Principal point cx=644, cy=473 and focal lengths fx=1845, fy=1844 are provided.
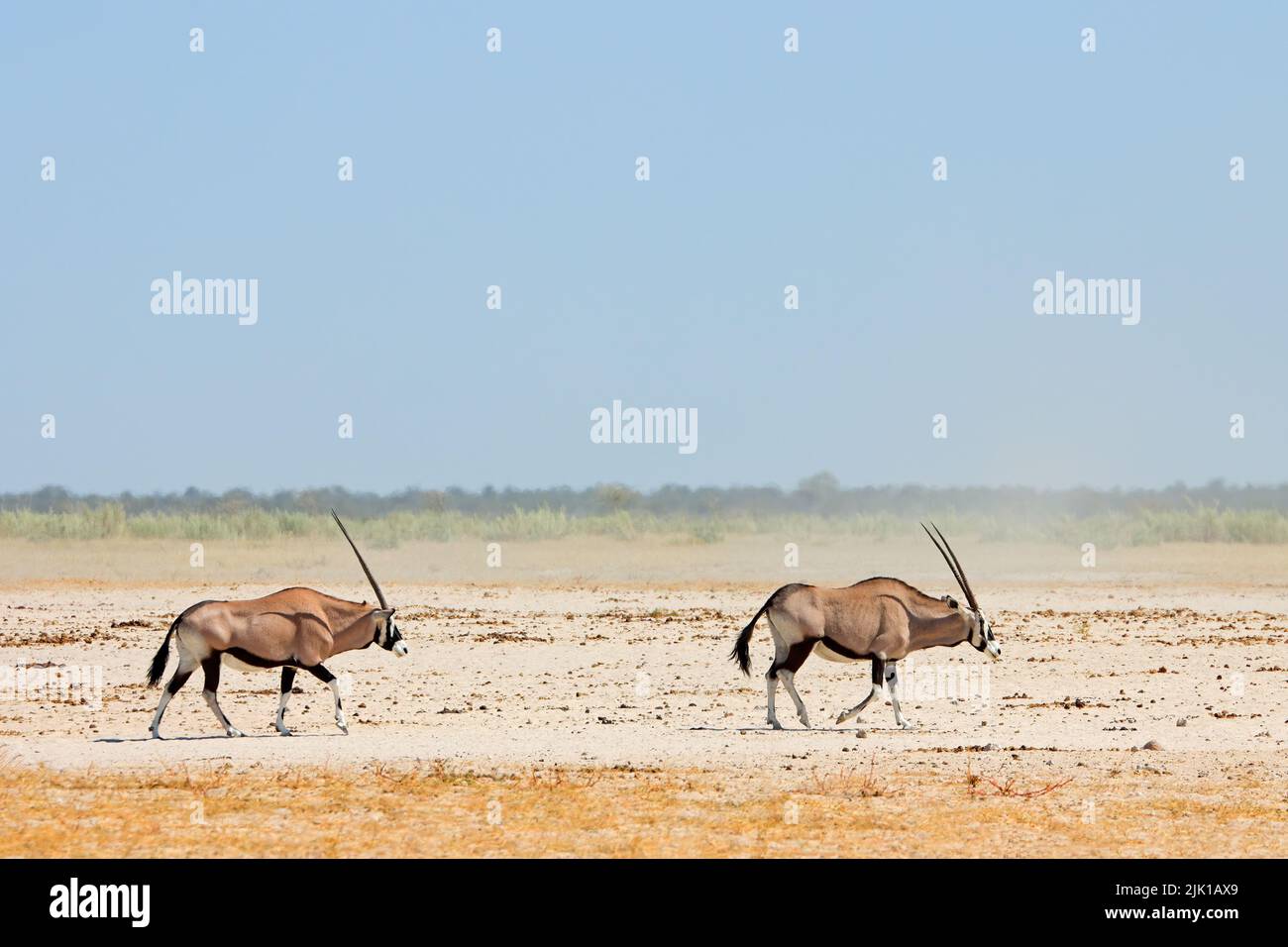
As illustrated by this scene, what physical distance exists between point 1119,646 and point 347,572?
1972 centimetres

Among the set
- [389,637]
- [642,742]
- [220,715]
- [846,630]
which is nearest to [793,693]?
[846,630]

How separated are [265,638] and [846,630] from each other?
4734 mm

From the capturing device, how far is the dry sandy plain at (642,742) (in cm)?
1064

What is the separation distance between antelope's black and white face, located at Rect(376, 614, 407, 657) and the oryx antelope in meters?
0.15

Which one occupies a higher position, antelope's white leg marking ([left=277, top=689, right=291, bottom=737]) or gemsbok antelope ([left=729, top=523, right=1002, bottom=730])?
gemsbok antelope ([left=729, top=523, right=1002, bottom=730])

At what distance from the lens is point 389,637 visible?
15617 millimetres

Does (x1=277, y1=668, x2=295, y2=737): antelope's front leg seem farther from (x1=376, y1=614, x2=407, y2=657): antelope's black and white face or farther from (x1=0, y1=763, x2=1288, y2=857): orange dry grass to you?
(x1=0, y1=763, x2=1288, y2=857): orange dry grass

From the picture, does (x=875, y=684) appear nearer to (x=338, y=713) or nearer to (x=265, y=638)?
(x=338, y=713)

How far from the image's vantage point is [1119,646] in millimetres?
22172

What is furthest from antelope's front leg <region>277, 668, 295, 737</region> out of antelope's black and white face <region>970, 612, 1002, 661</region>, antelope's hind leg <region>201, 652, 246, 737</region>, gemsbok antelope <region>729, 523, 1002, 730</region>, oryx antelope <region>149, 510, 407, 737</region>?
antelope's black and white face <region>970, 612, 1002, 661</region>

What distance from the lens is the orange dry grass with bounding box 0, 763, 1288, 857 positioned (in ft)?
33.4
